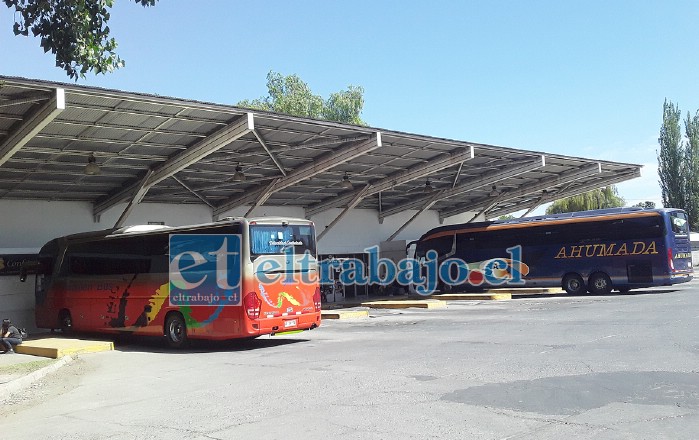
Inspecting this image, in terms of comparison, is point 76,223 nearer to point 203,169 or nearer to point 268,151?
point 203,169

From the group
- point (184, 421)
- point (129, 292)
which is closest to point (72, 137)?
point (129, 292)

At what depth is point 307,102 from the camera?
60.5 meters

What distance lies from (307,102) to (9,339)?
152 feet

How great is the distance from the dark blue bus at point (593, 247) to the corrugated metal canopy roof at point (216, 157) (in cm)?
289

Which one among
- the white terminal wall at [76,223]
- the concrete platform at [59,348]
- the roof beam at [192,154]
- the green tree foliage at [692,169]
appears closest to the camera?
the concrete platform at [59,348]

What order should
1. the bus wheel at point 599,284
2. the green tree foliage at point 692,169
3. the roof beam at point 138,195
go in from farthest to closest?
the green tree foliage at point 692,169, the bus wheel at point 599,284, the roof beam at point 138,195

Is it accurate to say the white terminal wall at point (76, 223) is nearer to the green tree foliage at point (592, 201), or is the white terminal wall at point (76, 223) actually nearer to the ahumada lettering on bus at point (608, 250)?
the ahumada lettering on bus at point (608, 250)

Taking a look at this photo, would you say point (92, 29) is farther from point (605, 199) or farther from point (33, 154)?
point (605, 199)

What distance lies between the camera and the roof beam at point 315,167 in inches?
925

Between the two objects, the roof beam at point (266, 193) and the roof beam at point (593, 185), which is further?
the roof beam at point (593, 185)

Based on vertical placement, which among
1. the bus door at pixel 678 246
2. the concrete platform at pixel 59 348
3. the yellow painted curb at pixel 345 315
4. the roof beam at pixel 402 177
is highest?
the roof beam at pixel 402 177

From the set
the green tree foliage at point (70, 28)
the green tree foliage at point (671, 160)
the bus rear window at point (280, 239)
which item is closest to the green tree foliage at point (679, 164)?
the green tree foliage at point (671, 160)

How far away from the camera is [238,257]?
587 inches

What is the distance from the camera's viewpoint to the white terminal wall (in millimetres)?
22344
